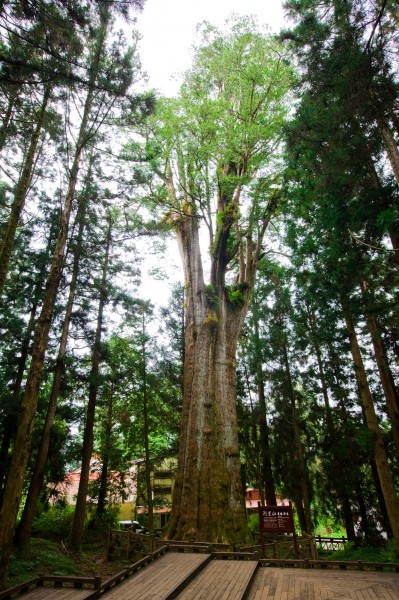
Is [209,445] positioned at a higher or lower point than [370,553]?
higher

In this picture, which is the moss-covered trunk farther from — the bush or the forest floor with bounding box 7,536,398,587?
the bush

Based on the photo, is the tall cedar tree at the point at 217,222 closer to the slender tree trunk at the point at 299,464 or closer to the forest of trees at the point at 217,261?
the forest of trees at the point at 217,261

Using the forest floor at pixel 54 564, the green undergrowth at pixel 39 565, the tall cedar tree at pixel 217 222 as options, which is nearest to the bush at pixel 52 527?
the forest floor at pixel 54 564

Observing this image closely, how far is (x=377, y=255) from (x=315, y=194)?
2.29m

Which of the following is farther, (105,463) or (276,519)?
(105,463)

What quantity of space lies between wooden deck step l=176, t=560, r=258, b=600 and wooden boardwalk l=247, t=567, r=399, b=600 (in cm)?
13

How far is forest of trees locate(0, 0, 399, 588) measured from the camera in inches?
225

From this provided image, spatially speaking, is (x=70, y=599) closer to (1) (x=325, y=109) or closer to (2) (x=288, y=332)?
(1) (x=325, y=109)

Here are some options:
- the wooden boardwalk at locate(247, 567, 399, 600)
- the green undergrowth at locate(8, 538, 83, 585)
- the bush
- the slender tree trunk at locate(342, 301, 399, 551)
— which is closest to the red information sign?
Answer: the wooden boardwalk at locate(247, 567, 399, 600)

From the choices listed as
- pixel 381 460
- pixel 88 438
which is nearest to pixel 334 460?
pixel 381 460

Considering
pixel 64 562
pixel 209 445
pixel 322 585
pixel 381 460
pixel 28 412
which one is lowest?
pixel 64 562

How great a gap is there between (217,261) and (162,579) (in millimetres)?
8106

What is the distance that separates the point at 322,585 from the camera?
4.21 metres

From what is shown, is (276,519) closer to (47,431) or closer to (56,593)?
(56,593)
